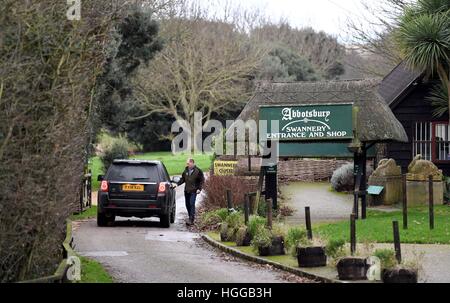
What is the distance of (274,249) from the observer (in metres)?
16.8

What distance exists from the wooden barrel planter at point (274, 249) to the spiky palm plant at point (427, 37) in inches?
492

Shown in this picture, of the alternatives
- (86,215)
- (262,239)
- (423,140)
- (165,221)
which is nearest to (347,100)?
(165,221)

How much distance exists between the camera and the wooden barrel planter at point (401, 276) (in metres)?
12.5

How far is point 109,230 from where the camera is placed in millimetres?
22609

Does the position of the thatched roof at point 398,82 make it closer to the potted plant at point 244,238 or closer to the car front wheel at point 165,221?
the car front wheel at point 165,221

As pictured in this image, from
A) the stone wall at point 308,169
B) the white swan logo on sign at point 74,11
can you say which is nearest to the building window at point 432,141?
the stone wall at point 308,169

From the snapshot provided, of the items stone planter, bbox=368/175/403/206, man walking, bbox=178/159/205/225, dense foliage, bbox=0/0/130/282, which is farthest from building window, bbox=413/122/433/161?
dense foliage, bbox=0/0/130/282

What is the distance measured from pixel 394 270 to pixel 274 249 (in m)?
4.46

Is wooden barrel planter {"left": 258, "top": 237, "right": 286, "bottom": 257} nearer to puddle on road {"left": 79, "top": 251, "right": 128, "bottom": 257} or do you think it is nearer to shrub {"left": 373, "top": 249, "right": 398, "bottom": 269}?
puddle on road {"left": 79, "top": 251, "right": 128, "bottom": 257}

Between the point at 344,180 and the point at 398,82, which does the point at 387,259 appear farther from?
the point at 344,180

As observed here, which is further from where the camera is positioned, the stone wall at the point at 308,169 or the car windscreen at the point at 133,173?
the stone wall at the point at 308,169
